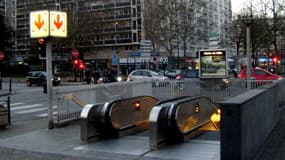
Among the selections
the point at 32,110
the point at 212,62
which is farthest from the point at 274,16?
the point at 32,110

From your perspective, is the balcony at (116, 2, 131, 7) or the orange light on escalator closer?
the orange light on escalator

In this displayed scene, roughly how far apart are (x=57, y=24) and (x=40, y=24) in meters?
0.48

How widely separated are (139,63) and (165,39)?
15.1 metres

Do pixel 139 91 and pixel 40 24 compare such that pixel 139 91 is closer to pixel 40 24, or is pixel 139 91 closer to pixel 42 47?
pixel 42 47

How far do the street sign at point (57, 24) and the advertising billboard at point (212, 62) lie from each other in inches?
588

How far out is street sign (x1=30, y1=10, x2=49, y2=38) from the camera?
37.7 feet

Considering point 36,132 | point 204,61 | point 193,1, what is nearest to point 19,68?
point 193,1

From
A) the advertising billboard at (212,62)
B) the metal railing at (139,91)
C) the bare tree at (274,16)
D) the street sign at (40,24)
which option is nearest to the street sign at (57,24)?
the street sign at (40,24)

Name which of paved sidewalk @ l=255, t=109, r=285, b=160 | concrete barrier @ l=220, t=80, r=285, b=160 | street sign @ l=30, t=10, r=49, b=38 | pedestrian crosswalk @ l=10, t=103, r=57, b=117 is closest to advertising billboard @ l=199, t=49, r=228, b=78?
pedestrian crosswalk @ l=10, t=103, r=57, b=117

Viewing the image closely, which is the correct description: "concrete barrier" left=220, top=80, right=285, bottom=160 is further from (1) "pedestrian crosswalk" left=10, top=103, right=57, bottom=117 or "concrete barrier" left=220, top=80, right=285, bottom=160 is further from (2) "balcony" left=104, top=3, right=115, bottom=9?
(2) "balcony" left=104, top=3, right=115, bottom=9

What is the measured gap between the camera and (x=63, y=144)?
9461mm

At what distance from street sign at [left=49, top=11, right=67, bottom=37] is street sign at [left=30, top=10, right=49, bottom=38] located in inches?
5.5

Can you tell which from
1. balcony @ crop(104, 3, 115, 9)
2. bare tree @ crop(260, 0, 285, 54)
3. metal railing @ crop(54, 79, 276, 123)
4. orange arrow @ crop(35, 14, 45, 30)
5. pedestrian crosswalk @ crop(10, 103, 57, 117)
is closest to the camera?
orange arrow @ crop(35, 14, 45, 30)

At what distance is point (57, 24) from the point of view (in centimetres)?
1174
